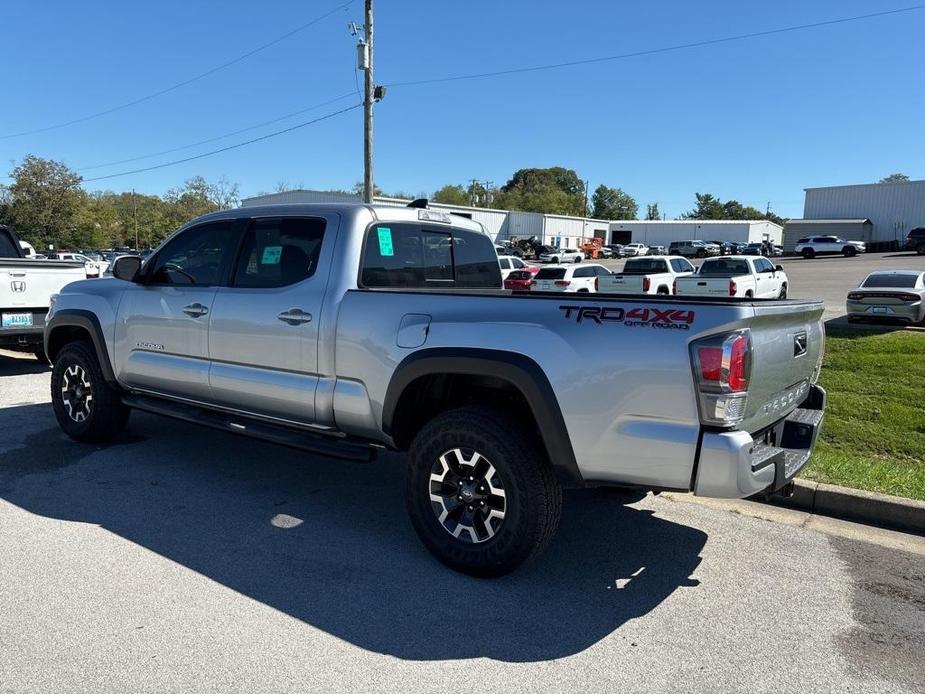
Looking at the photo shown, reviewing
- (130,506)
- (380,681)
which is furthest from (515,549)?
(130,506)

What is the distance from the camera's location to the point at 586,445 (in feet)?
10.9

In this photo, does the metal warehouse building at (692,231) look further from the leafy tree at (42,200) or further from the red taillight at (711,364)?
the red taillight at (711,364)

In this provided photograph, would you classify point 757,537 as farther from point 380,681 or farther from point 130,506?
point 130,506

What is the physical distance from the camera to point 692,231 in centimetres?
8781

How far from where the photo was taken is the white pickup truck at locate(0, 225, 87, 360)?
907cm

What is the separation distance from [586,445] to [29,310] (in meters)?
8.73

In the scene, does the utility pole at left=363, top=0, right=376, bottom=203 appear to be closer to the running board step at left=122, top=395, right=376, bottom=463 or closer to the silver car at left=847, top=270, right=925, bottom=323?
the silver car at left=847, top=270, right=925, bottom=323

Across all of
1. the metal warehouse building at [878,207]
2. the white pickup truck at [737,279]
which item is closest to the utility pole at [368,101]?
the white pickup truck at [737,279]

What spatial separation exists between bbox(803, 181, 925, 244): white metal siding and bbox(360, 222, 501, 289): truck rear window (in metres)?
65.8

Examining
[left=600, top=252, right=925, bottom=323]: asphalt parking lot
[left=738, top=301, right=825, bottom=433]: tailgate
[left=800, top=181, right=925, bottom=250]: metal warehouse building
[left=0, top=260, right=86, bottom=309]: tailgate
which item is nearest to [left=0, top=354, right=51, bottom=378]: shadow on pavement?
[left=0, top=260, right=86, bottom=309]: tailgate

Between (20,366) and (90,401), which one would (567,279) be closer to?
(20,366)

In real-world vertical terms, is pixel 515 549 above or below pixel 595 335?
below

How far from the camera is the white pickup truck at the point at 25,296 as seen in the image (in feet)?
29.8

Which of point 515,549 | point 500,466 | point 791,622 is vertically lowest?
point 791,622
